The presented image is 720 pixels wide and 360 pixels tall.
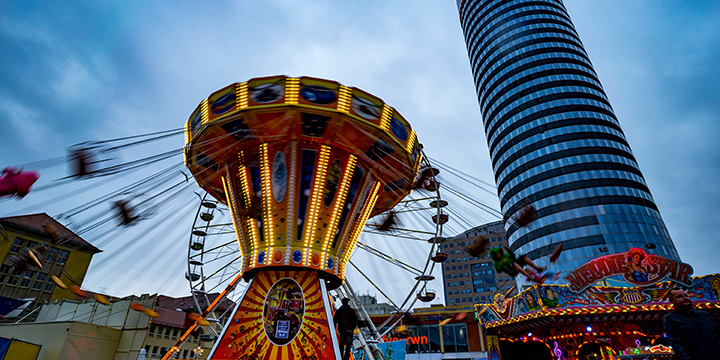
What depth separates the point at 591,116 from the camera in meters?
56.1

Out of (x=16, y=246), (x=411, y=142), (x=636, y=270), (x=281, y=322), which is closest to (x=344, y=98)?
(x=411, y=142)

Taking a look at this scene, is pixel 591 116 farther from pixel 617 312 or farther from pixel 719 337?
pixel 719 337

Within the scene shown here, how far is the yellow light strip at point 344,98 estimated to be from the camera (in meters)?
11.4

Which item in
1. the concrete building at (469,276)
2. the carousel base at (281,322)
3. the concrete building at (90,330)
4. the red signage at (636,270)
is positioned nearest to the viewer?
the carousel base at (281,322)

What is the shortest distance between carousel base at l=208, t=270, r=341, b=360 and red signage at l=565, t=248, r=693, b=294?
1570cm

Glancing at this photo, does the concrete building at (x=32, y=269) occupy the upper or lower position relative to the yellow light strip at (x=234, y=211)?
upper

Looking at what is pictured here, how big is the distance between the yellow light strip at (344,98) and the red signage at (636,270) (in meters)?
16.4

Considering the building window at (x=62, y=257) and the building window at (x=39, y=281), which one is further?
the building window at (x=62, y=257)

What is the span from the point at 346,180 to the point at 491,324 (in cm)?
1791

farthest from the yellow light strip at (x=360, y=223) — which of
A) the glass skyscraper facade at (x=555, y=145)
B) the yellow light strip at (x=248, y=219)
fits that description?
the glass skyscraper facade at (x=555, y=145)

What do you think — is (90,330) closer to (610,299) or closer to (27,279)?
(27,279)

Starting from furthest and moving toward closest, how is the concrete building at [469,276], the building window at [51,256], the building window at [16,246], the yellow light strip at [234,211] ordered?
1. the concrete building at [469,276]
2. the building window at [51,256]
3. the building window at [16,246]
4. the yellow light strip at [234,211]

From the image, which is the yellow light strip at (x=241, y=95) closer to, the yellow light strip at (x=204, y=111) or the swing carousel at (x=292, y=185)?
the swing carousel at (x=292, y=185)

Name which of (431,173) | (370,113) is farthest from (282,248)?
(431,173)
